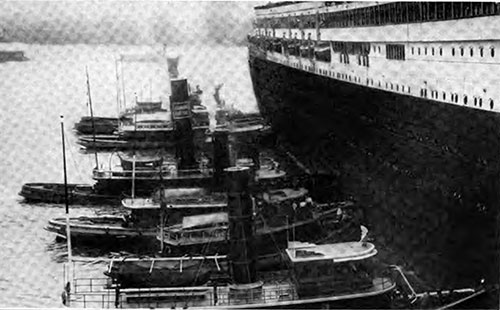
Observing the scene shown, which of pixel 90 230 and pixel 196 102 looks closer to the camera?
pixel 90 230

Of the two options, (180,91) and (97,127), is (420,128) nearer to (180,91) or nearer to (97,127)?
(180,91)

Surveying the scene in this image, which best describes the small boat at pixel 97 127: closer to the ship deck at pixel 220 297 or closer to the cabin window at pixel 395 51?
the cabin window at pixel 395 51

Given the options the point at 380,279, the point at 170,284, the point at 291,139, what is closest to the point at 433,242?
the point at 380,279

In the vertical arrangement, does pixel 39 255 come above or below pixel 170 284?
below

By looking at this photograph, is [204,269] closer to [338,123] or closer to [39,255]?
[39,255]

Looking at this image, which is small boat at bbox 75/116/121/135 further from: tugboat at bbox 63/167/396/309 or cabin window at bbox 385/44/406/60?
tugboat at bbox 63/167/396/309

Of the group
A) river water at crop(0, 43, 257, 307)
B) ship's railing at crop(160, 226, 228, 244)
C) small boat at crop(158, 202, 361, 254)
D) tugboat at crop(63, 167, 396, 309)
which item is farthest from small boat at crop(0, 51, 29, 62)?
tugboat at crop(63, 167, 396, 309)

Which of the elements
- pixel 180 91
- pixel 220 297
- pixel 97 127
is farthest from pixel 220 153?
pixel 97 127
